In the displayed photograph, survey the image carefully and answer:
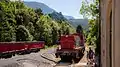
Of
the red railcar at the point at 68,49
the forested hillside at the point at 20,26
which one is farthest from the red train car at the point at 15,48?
the red railcar at the point at 68,49

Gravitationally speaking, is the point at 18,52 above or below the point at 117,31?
below

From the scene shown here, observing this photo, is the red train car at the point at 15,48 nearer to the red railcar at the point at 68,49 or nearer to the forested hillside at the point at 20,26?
the forested hillside at the point at 20,26

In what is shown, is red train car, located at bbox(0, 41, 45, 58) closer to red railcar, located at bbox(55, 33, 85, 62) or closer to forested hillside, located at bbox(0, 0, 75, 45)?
forested hillside, located at bbox(0, 0, 75, 45)

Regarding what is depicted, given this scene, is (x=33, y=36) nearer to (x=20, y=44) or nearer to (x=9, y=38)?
(x=9, y=38)

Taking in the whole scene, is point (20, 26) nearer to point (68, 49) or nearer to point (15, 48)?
point (15, 48)

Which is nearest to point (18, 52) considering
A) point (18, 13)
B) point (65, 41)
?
point (65, 41)

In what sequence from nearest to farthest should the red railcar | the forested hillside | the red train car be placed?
1. the red railcar
2. the red train car
3. the forested hillside

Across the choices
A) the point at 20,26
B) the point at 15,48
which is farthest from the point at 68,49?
the point at 20,26

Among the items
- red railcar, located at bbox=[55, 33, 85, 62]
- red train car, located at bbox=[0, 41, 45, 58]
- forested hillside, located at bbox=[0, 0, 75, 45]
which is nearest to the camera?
red railcar, located at bbox=[55, 33, 85, 62]

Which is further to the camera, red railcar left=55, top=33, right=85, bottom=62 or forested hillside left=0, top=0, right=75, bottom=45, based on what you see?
forested hillside left=0, top=0, right=75, bottom=45

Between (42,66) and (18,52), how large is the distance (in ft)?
50.6

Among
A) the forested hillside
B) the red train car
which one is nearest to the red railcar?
the red train car

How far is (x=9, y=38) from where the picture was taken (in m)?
59.5

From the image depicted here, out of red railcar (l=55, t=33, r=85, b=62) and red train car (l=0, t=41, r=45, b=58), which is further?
red train car (l=0, t=41, r=45, b=58)
